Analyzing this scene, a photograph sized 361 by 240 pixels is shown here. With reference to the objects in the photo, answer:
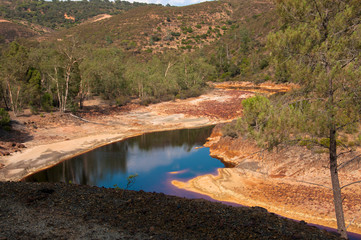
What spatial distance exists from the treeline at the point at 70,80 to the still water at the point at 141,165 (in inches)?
511

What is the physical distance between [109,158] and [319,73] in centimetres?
1843

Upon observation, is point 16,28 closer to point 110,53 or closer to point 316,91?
point 110,53

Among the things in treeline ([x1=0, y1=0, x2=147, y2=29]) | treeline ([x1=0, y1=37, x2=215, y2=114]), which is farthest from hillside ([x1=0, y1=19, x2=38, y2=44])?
treeline ([x1=0, y1=37, x2=215, y2=114])

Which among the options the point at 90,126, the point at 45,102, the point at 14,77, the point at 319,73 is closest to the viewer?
the point at 319,73

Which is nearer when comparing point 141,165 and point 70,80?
point 141,165

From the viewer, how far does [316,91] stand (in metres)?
8.80

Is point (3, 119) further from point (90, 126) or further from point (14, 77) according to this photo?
point (90, 126)

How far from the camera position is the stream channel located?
61.1ft

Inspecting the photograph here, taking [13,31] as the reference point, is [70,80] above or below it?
below

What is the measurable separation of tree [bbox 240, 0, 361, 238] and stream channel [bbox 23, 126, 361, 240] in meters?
8.01

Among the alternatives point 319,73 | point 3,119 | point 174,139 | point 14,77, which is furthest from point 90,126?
point 319,73

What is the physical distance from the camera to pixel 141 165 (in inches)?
870

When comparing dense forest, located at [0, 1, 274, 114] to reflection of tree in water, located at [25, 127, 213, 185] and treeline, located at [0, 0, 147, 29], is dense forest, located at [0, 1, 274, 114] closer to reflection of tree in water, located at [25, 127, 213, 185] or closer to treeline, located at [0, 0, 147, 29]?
treeline, located at [0, 0, 147, 29]

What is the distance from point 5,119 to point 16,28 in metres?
88.0
